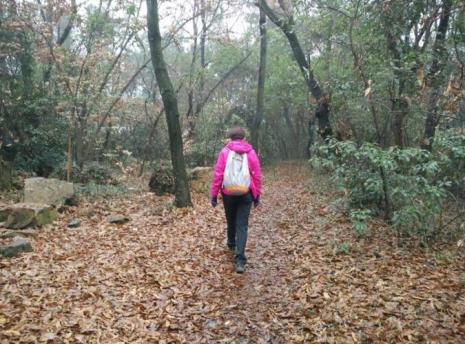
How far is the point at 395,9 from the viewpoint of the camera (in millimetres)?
6090

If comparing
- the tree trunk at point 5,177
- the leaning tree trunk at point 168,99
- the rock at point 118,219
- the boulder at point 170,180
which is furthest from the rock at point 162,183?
the tree trunk at point 5,177

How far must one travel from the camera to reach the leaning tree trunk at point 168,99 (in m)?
8.98

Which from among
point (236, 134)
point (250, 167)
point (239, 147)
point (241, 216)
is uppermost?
point (236, 134)

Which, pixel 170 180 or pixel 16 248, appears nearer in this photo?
pixel 16 248

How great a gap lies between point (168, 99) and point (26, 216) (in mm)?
3736

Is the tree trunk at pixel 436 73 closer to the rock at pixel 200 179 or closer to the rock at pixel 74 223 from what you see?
the rock at pixel 74 223

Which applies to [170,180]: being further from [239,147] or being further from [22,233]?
[239,147]

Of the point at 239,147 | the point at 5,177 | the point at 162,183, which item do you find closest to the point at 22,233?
the point at 239,147

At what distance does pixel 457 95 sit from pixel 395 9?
1.75 m

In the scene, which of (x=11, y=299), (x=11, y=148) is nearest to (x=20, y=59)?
(x=11, y=148)

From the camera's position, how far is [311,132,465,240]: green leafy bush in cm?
593

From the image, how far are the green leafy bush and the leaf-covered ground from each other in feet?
1.75

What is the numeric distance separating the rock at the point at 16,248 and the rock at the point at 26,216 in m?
1.14

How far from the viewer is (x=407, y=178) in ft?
20.9
